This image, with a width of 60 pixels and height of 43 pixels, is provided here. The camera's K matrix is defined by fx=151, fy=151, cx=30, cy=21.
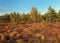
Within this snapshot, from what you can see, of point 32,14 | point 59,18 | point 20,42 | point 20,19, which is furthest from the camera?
point 20,19

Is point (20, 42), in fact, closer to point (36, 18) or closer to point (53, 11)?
point (36, 18)

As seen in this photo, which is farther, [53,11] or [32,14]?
[53,11]

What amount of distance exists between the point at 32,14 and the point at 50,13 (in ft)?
28.3

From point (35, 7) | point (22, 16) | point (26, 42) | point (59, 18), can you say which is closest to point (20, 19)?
point (22, 16)

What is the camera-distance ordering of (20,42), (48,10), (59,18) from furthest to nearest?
(48,10), (59,18), (20,42)

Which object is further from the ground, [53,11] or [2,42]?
[53,11]

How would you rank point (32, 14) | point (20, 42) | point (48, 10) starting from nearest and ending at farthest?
point (20, 42), point (32, 14), point (48, 10)

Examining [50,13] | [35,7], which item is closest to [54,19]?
[50,13]

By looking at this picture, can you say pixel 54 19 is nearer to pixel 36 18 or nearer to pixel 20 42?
pixel 36 18

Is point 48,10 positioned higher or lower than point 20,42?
higher

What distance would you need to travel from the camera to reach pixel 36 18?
45562 mm

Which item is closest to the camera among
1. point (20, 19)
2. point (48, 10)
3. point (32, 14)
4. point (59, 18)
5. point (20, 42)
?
point (20, 42)

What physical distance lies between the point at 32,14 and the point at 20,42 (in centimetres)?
3586

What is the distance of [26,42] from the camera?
9.67 meters
